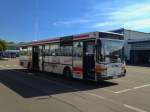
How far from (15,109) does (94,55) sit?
6628mm

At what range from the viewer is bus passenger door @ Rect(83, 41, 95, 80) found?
14.5 metres

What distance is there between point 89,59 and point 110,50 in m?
1.35

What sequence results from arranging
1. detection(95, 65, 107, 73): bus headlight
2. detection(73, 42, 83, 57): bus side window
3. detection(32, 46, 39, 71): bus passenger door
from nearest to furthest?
detection(95, 65, 107, 73): bus headlight → detection(73, 42, 83, 57): bus side window → detection(32, 46, 39, 71): bus passenger door

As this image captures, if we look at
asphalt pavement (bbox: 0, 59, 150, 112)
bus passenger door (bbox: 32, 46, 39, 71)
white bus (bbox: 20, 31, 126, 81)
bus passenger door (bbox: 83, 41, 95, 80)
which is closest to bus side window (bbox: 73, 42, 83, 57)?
white bus (bbox: 20, 31, 126, 81)

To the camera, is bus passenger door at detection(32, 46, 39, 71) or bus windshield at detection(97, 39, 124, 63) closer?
bus windshield at detection(97, 39, 124, 63)

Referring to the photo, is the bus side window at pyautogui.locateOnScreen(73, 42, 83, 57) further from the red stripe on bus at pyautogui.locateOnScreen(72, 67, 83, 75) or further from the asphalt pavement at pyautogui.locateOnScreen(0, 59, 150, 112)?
the asphalt pavement at pyautogui.locateOnScreen(0, 59, 150, 112)

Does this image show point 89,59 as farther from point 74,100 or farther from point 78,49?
point 74,100

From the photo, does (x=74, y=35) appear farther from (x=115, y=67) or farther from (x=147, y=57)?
(x=147, y=57)

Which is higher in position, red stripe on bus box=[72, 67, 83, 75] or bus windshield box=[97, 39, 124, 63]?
bus windshield box=[97, 39, 124, 63]

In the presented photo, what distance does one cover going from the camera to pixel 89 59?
14836 millimetres

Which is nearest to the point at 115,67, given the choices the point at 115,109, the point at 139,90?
the point at 139,90

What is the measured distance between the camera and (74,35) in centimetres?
1641

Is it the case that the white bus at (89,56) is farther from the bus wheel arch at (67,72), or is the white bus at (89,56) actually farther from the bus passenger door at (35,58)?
the bus passenger door at (35,58)

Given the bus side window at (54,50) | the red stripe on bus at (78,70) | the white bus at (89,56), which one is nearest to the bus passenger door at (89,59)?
the white bus at (89,56)
